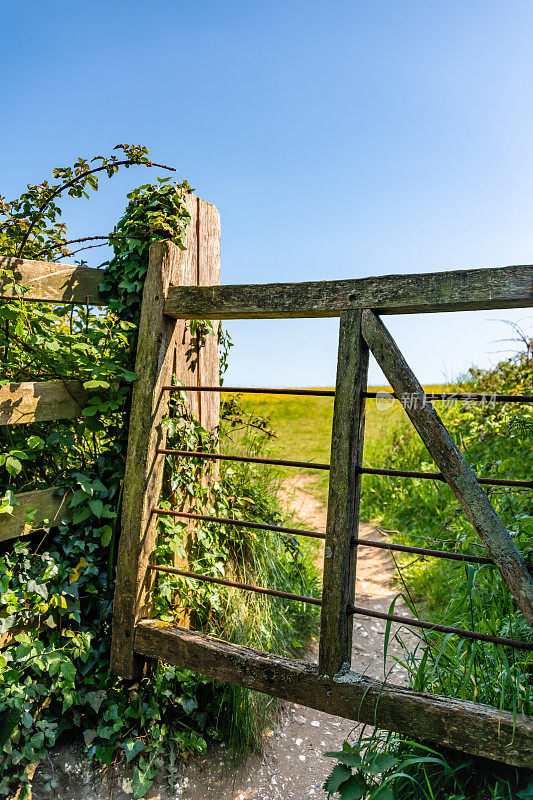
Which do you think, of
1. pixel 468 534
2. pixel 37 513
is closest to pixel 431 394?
pixel 37 513

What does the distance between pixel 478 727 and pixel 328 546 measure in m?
0.84

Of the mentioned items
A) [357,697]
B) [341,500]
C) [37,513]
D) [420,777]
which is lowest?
[420,777]

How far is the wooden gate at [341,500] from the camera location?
7.09ft

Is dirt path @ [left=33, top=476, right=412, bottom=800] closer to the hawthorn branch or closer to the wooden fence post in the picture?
the wooden fence post

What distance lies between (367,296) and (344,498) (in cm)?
84

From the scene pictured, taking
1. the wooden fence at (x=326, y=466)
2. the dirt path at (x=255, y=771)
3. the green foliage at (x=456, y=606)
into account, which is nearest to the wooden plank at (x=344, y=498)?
the wooden fence at (x=326, y=466)

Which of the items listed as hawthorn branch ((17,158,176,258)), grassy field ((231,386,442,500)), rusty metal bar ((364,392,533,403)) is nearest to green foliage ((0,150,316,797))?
hawthorn branch ((17,158,176,258))

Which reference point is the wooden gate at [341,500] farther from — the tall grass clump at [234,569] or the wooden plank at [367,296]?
the tall grass clump at [234,569]

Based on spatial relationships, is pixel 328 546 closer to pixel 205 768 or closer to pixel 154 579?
pixel 154 579

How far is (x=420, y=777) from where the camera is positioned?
7.72 feet

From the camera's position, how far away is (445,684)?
253 centimetres

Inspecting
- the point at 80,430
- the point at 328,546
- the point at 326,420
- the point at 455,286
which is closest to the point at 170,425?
the point at 80,430

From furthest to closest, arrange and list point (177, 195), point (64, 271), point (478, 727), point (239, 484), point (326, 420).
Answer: point (326, 420)
point (239, 484)
point (177, 195)
point (64, 271)
point (478, 727)

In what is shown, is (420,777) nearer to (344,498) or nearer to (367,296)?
(344,498)
